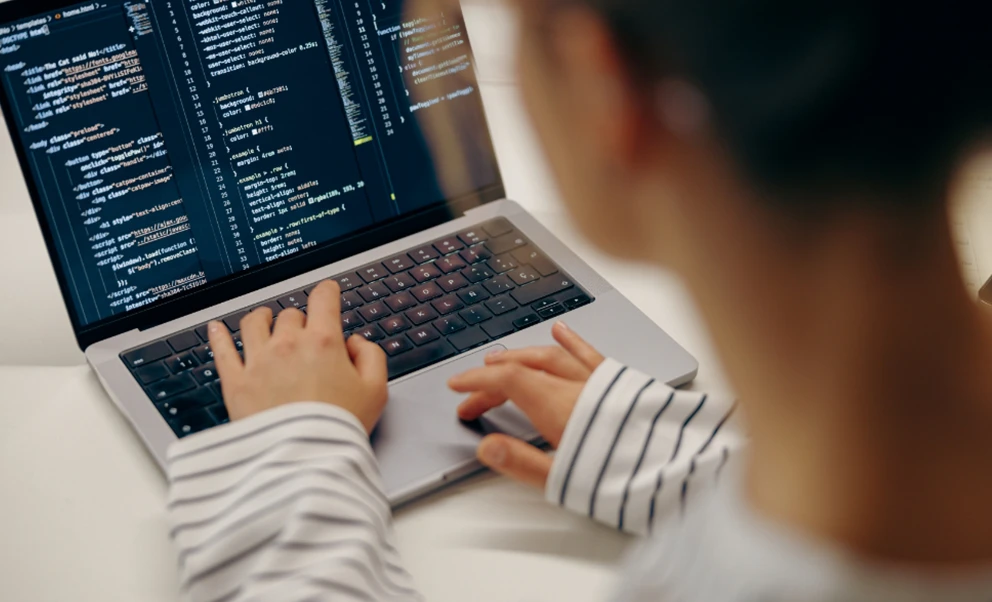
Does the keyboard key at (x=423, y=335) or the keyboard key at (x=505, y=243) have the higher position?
the keyboard key at (x=505, y=243)

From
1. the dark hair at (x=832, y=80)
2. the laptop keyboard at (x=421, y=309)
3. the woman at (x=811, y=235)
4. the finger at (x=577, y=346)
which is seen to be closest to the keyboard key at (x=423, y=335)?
the laptop keyboard at (x=421, y=309)

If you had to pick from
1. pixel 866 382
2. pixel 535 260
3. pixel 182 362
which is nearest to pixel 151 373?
pixel 182 362

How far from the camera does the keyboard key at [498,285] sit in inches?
31.4

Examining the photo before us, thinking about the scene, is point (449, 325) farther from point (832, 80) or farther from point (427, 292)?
point (832, 80)

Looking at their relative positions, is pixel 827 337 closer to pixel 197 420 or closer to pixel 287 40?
pixel 197 420

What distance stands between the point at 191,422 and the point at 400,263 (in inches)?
9.2

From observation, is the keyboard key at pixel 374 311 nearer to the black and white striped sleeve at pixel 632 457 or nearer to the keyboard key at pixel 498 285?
the keyboard key at pixel 498 285

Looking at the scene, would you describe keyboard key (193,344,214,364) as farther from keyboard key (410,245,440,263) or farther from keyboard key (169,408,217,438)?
keyboard key (410,245,440,263)

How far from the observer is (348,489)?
0.57 meters

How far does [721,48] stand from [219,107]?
613 millimetres

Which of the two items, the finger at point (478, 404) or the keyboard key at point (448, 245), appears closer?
the finger at point (478, 404)

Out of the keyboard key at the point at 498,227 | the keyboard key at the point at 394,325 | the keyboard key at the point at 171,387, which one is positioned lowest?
the keyboard key at the point at 394,325

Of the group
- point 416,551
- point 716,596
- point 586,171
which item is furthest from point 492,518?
point 586,171

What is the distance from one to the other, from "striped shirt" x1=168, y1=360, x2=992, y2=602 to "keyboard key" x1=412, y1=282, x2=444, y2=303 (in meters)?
0.20
